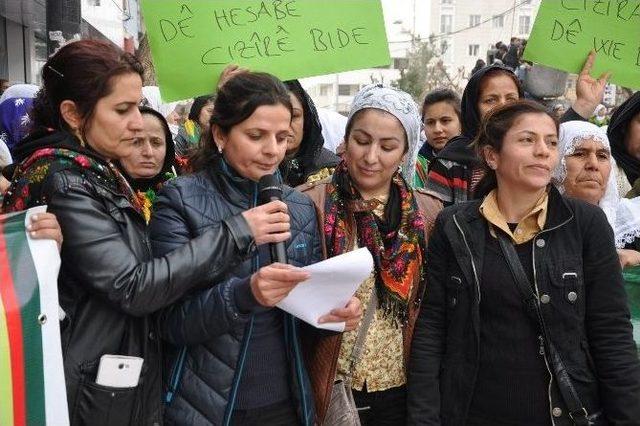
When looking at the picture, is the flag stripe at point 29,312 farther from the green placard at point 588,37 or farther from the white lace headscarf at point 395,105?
the green placard at point 588,37

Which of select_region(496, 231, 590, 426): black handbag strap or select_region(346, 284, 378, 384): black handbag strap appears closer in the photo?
select_region(496, 231, 590, 426): black handbag strap

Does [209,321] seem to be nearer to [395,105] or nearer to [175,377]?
[175,377]

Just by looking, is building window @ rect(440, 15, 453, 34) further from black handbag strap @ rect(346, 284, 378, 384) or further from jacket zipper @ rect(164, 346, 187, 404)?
jacket zipper @ rect(164, 346, 187, 404)

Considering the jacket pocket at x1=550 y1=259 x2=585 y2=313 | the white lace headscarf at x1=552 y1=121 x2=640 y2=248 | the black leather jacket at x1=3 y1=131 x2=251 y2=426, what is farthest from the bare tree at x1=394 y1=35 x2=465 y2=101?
the black leather jacket at x1=3 y1=131 x2=251 y2=426

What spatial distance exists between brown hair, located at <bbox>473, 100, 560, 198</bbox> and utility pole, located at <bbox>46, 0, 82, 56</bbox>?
5013mm

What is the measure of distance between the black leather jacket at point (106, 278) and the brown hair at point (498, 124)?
108 centimetres

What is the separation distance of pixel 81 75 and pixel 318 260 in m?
1.00

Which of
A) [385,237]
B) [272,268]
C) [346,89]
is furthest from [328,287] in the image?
[346,89]

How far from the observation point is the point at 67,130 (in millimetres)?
Answer: 2098

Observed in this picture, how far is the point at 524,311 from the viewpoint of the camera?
2.30 metres

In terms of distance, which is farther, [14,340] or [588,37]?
[588,37]

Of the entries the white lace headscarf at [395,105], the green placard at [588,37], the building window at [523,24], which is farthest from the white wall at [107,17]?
the building window at [523,24]

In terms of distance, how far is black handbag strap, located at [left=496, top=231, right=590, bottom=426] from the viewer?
2.25m

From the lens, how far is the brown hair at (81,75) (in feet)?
6.69
